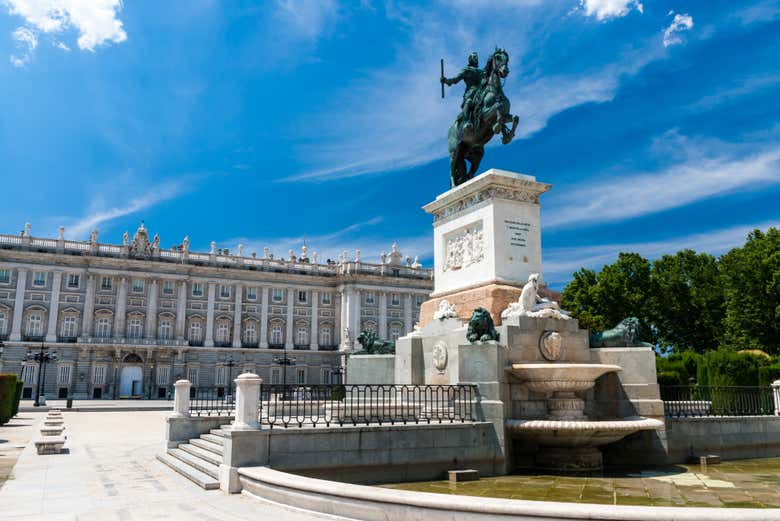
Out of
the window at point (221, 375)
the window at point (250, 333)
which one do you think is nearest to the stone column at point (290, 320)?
the window at point (250, 333)

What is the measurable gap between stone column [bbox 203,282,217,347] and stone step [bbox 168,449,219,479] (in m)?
64.0

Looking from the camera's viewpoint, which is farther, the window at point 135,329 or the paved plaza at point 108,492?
the window at point 135,329

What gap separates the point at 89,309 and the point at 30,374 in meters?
8.74

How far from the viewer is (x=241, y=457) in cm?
941

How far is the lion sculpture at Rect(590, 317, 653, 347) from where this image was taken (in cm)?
1306

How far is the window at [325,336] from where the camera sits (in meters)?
81.8

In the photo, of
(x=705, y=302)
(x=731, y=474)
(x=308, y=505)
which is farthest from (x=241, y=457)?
(x=705, y=302)

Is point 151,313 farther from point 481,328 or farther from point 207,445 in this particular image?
point 481,328

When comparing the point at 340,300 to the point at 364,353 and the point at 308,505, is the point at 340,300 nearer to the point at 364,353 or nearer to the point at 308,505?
the point at 364,353

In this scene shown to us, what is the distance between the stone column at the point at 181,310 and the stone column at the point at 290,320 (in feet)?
40.9

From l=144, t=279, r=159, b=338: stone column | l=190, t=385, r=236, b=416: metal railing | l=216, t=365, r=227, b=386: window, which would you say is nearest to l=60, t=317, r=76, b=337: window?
l=144, t=279, r=159, b=338: stone column

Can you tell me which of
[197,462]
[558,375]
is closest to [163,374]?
[197,462]

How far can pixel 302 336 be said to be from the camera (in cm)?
8081

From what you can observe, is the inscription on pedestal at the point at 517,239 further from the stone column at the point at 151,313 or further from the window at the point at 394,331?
the window at the point at 394,331
